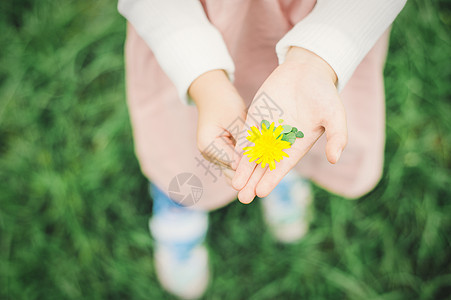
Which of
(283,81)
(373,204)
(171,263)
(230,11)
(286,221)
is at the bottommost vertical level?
(373,204)

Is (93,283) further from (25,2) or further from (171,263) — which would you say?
(25,2)

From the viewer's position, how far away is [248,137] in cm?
68

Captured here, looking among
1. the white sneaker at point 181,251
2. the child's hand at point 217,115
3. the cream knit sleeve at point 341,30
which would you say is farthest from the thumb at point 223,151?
the white sneaker at point 181,251

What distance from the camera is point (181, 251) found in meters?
1.21

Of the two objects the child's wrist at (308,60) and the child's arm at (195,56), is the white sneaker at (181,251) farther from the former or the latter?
the child's wrist at (308,60)

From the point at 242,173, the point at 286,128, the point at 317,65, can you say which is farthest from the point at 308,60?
the point at 242,173

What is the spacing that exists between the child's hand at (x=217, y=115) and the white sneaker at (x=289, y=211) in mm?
565

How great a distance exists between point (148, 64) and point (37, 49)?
0.86 m

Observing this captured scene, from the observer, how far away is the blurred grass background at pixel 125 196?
131 cm

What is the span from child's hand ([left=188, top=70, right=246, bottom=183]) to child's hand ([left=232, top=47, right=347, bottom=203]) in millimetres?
38

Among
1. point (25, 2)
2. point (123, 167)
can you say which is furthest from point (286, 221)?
point (25, 2)

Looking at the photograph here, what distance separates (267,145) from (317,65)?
21 centimetres

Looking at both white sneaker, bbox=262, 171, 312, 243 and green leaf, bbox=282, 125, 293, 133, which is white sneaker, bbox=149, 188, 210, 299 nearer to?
white sneaker, bbox=262, 171, 312, 243

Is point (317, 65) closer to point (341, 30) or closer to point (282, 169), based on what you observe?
point (341, 30)
